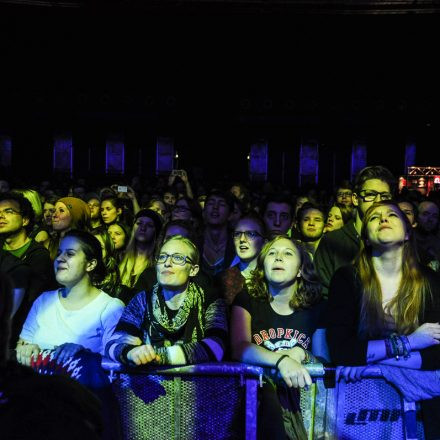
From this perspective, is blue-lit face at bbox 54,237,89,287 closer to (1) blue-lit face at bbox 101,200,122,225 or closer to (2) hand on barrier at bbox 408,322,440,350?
(2) hand on barrier at bbox 408,322,440,350

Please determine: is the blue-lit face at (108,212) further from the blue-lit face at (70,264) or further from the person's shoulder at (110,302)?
the person's shoulder at (110,302)

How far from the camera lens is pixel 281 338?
3188 millimetres

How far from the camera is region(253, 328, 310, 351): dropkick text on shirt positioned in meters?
3.15

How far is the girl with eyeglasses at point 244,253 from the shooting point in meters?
4.18

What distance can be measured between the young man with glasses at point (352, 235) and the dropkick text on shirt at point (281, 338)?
3.43ft

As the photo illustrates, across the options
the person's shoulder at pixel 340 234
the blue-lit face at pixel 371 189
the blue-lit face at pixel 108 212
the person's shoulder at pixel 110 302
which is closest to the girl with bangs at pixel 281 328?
the person's shoulder at pixel 110 302

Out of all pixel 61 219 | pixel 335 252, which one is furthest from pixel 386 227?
pixel 61 219

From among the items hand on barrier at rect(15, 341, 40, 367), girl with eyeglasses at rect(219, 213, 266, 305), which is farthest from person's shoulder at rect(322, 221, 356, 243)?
hand on barrier at rect(15, 341, 40, 367)

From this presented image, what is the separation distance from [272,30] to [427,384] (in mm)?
22259

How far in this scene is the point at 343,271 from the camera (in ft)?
10.5

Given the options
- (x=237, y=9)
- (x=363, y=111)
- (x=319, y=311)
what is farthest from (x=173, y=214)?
(x=363, y=111)

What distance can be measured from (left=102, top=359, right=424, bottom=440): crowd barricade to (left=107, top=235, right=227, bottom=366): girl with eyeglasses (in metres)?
0.17

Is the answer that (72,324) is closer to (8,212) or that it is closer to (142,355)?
(142,355)

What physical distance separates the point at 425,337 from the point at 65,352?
169 cm
